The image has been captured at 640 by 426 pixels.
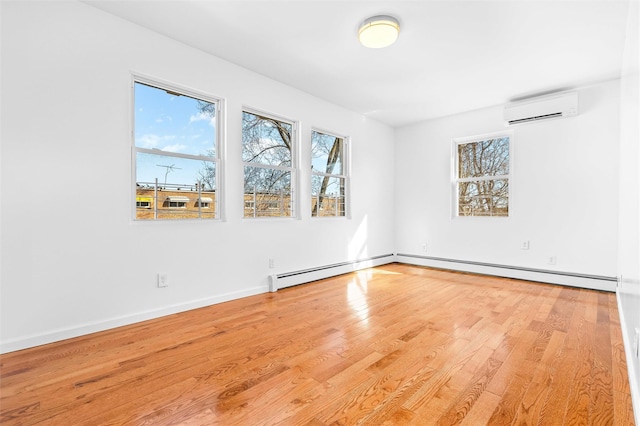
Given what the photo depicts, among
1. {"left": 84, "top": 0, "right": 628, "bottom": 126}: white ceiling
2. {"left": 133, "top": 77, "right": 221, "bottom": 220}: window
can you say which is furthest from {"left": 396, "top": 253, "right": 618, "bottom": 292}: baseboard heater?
{"left": 133, "top": 77, "right": 221, "bottom": 220}: window

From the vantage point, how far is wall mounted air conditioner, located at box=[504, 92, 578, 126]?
3955 mm

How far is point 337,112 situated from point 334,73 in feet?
3.72

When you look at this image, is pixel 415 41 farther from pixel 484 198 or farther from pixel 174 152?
pixel 484 198

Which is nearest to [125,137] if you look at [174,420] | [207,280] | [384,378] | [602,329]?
[207,280]

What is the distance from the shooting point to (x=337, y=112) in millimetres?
4816

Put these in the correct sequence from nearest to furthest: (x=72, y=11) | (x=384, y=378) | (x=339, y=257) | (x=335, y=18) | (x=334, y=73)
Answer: (x=384, y=378), (x=72, y=11), (x=335, y=18), (x=334, y=73), (x=339, y=257)

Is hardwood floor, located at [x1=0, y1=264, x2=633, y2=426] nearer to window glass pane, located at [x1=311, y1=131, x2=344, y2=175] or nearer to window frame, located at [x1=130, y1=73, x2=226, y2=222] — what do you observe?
window frame, located at [x1=130, y1=73, x2=226, y2=222]

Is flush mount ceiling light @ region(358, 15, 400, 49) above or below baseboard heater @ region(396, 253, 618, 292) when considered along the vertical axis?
above

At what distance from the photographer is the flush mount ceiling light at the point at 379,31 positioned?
2586mm

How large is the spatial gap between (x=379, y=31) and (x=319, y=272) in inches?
120

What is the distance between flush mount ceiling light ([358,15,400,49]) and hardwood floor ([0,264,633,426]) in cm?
254

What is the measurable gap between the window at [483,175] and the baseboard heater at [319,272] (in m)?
1.68

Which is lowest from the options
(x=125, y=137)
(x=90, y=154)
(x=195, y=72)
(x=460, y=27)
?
(x=90, y=154)

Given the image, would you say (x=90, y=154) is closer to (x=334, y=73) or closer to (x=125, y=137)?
(x=125, y=137)
